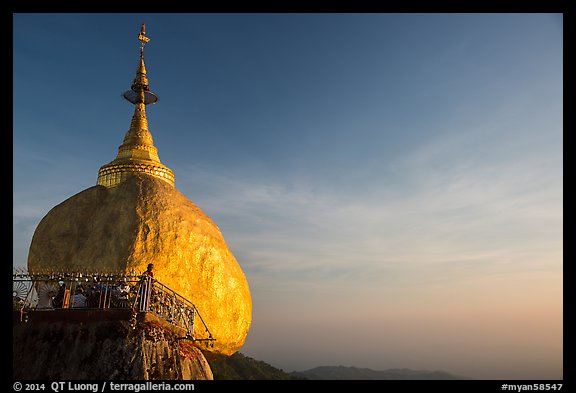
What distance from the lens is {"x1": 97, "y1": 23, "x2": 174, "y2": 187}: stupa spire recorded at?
2266cm

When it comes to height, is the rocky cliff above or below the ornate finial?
below

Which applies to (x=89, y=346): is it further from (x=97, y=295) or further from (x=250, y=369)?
(x=250, y=369)

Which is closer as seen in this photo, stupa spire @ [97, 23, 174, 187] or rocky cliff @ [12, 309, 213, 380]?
rocky cliff @ [12, 309, 213, 380]

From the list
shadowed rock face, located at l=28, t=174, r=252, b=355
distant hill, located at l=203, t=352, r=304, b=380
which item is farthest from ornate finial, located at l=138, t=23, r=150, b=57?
distant hill, located at l=203, t=352, r=304, b=380

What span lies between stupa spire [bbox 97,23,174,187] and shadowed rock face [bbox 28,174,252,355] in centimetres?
175

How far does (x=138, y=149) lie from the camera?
23938mm

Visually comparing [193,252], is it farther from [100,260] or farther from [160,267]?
[100,260]

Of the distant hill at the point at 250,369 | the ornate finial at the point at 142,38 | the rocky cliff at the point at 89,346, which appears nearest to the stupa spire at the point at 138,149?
the ornate finial at the point at 142,38

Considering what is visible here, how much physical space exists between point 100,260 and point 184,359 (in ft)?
15.5

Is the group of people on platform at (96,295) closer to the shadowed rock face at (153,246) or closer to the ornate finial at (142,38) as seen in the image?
the shadowed rock face at (153,246)

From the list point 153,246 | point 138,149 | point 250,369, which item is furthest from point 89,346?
point 250,369

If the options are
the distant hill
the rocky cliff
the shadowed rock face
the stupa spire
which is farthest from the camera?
the distant hill

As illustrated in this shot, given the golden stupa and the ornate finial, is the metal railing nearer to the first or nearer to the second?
the golden stupa

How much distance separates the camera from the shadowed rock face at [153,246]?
717 inches
